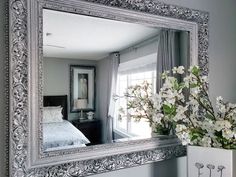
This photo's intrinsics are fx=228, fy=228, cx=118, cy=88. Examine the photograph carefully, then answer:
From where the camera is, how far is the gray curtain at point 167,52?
141 centimetres

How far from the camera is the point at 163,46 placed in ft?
4.74

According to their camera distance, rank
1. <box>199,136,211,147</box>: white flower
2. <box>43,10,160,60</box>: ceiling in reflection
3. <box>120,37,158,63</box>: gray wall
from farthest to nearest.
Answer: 1. <box>120,37,158,63</box>: gray wall
2. <box>199,136,211,147</box>: white flower
3. <box>43,10,160,60</box>: ceiling in reflection

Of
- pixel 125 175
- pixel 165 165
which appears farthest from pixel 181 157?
pixel 125 175

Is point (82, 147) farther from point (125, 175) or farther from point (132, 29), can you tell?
point (132, 29)

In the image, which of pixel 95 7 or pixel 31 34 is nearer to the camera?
pixel 31 34

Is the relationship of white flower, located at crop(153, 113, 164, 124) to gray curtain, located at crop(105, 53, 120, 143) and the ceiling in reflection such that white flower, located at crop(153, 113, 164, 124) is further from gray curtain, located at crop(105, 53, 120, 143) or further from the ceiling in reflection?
the ceiling in reflection

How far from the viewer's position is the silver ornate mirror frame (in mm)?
983

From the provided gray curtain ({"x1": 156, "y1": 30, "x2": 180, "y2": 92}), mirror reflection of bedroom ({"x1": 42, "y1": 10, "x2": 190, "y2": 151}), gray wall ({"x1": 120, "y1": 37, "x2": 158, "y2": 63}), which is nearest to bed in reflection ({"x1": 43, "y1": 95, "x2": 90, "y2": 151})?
mirror reflection of bedroom ({"x1": 42, "y1": 10, "x2": 190, "y2": 151})

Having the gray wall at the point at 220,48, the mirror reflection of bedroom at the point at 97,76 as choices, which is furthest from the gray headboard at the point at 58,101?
the gray wall at the point at 220,48

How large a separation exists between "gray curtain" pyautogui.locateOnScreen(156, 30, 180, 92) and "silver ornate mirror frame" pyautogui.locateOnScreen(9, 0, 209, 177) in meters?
0.14

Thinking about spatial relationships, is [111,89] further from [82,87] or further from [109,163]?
[109,163]

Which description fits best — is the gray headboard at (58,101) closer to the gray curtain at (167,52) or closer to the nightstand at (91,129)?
the nightstand at (91,129)

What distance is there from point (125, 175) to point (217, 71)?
1021mm

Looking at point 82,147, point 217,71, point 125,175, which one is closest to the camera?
point 82,147
